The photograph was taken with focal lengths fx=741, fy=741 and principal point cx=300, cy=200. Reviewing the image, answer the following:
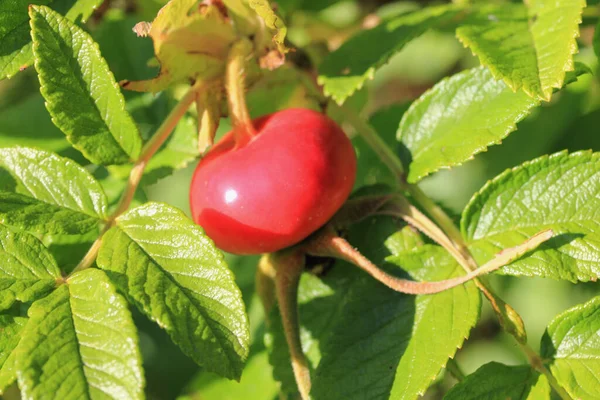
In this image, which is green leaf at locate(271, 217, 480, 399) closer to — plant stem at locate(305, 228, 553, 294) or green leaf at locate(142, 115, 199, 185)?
plant stem at locate(305, 228, 553, 294)

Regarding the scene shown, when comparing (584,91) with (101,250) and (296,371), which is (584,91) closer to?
(296,371)

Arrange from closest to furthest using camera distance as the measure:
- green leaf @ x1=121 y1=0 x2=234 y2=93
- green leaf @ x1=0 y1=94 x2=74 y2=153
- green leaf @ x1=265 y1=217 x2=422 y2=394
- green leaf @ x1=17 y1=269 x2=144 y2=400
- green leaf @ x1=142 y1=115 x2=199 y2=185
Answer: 1. green leaf @ x1=17 y1=269 x2=144 y2=400
2. green leaf @ x1=121 y1=0 x2=234 y2=93
3. green leaf @ x1=265 y1=217 x2=422 y2=394
4. green leaf @ x1=142 y1=115 x2=199 y2=185
5. green leaf @ x1=0 y1=94 x2=74 y2=153

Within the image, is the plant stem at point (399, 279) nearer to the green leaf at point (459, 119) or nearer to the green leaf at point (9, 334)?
the green leaf at point (459, 119)

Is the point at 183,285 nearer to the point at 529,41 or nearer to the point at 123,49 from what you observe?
the point at 529,41

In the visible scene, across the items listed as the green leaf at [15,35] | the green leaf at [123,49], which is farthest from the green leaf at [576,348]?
the green leaf at [123,49]

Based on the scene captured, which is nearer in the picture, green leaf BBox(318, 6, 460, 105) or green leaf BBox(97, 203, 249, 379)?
green leaf BBox(97, 203, 249, 379)

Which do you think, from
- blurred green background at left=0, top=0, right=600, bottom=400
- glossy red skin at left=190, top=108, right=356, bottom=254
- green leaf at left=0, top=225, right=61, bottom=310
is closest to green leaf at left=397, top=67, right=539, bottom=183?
glossy red skin at left=190, top=108, right=356, bottom=254

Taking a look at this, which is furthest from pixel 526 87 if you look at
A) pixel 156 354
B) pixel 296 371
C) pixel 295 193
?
pixel 156 354
